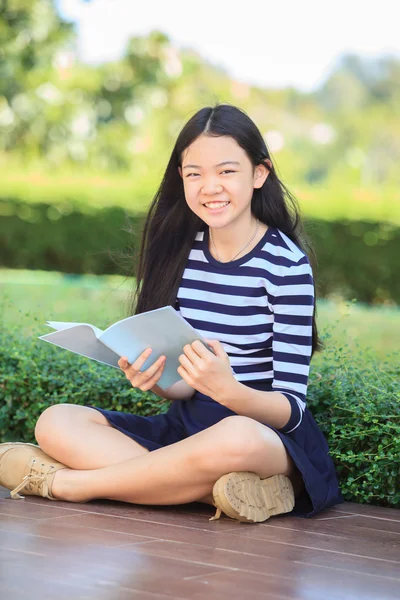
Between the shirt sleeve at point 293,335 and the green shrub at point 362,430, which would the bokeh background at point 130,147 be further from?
the green shrub at point 362,430

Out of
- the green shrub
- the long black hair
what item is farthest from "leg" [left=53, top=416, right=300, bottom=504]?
the long black hair

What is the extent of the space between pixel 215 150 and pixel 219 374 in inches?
28.8

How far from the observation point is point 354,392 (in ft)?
11.0

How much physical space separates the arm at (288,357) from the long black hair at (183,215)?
15 cm

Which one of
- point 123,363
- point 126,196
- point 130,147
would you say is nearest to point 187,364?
point 123,363

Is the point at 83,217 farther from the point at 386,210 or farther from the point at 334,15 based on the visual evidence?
the point at 334,15

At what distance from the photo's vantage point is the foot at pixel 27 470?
2.87 m

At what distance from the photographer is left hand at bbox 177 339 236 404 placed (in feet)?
8.43

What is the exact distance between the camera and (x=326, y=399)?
3354 millimetres

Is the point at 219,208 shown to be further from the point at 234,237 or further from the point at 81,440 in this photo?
the point at 81,440

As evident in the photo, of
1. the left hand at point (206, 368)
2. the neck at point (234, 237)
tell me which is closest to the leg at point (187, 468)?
the left hand at point (206, 368)

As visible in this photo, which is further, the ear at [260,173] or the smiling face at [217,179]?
the ear at [260,173]

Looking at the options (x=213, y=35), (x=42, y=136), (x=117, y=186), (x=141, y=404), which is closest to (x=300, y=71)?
(x=213, y=35)

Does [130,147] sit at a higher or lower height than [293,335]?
higher
